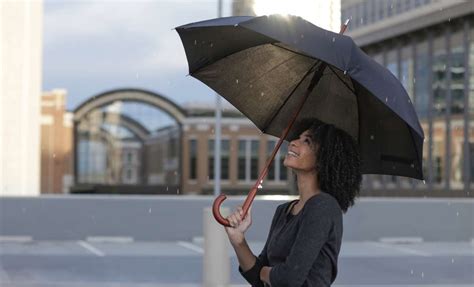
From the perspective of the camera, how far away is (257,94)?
3.28 meters

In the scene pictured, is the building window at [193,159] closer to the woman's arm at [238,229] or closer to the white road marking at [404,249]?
the white road marking at [404,249]

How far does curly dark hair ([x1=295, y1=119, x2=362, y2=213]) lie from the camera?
264 centimetres

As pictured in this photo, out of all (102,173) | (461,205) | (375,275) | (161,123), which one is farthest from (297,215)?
(102,173)

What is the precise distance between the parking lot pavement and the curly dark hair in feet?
27.0

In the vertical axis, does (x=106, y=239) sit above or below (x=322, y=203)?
below

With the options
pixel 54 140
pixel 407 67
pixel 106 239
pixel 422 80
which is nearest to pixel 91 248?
pixel 106 239

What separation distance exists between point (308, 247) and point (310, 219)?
93 millimetres

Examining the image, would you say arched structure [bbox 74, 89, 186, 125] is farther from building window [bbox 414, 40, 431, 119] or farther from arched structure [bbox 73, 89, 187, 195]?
building window [bbox 414, 40, 431, 119]

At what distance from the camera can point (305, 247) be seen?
245 cm

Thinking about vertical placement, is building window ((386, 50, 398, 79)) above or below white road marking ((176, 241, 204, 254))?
above

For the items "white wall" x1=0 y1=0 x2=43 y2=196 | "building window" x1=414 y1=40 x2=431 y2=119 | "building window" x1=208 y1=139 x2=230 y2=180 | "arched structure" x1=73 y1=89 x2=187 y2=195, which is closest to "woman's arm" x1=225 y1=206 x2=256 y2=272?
"white wall" x1=0 y1=0 x2=43 y2=196

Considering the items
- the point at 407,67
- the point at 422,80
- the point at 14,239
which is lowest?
the point at 14,239

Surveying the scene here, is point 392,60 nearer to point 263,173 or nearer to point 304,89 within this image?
point 304,89

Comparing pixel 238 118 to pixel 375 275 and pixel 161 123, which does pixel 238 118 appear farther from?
pixel 375 275
